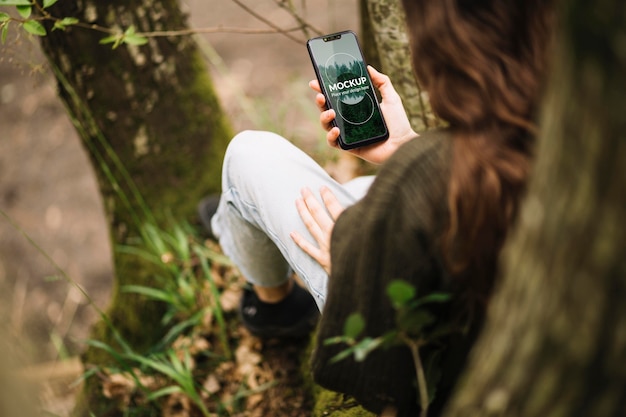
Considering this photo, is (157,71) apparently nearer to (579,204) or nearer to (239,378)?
(239,378)

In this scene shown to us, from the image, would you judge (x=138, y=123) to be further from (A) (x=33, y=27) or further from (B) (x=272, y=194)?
(B) (x=272, y=194)

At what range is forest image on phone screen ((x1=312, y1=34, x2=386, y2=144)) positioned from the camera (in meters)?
1.75

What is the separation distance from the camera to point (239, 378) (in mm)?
2289

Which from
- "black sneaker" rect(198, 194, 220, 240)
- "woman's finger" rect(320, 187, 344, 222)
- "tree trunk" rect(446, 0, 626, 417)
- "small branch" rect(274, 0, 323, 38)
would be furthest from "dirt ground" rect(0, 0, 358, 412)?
"tree trunk" rect(446, 0, 626, 417)

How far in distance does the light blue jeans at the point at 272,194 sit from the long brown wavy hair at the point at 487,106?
556 mm

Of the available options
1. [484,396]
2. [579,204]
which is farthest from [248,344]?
[579,204]

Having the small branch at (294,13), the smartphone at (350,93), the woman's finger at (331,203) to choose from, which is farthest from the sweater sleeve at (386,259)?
the small branch at (294,13)

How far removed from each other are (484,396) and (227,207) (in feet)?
3.69

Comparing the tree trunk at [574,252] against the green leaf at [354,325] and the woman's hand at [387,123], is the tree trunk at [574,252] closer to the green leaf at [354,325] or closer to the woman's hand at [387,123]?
the green leaf at [354,325]

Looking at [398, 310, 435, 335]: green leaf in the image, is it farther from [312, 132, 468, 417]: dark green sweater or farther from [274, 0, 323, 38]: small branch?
[274, 0, 323, 38]: small branch

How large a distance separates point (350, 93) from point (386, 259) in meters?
0.75

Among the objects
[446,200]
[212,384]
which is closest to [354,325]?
[446,200]

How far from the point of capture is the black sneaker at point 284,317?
2199mm

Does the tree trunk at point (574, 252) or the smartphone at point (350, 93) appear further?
the smartphone at point (350, 93)
